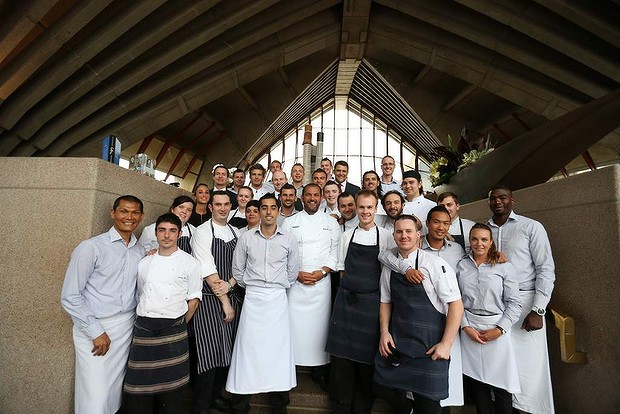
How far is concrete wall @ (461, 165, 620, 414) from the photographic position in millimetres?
2158

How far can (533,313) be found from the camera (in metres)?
2.30

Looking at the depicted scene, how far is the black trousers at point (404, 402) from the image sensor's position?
2057mm

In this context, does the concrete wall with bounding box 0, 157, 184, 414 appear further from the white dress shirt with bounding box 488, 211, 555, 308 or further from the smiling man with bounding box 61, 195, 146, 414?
the white dress shirt with bounding box 488, 211, 555, 308

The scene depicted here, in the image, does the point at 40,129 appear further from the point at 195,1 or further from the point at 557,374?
the point at 557,374

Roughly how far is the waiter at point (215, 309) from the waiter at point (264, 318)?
0.34 ft

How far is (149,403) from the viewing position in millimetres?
2170

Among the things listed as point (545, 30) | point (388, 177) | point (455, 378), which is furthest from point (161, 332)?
point (545, 30)

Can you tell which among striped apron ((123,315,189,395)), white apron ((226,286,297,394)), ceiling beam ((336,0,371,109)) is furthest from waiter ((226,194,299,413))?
ceiling beam ((336,0,371,109))

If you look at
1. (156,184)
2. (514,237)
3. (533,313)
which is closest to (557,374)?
(533,313)

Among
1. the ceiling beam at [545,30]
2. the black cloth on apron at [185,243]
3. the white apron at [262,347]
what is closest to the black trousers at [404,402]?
the white apron at [262,347]

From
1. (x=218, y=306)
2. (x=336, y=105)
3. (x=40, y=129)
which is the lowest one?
(x=218, y=306)

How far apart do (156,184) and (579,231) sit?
138 inches

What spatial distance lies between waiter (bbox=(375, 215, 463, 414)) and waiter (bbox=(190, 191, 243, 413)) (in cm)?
114

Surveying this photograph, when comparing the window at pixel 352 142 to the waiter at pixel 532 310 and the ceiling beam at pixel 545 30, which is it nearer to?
the ceiling beam at pixel 545 30
